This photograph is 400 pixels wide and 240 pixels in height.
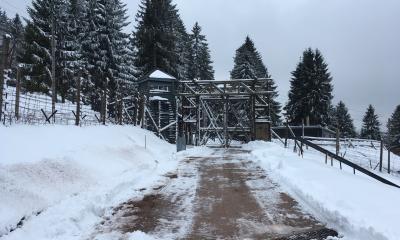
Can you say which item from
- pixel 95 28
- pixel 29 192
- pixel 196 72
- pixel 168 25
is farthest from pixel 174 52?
pixel 29 192

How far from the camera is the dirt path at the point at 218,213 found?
743cm

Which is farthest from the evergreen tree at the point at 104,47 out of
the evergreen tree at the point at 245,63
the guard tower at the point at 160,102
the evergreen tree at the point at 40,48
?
the evergreen tree at the point at 245,63

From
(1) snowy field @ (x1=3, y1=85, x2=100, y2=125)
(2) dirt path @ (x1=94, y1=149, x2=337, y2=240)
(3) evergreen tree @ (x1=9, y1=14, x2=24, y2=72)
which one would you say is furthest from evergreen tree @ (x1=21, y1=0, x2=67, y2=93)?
(2) dirt path @ (x1=94, y1=149, x2=337, y2=240)

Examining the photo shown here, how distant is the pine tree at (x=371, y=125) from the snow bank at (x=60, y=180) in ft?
248

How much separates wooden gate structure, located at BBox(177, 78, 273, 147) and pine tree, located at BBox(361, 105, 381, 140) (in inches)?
2055

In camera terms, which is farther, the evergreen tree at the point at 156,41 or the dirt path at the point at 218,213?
the evergreen tree at the point at 156,41

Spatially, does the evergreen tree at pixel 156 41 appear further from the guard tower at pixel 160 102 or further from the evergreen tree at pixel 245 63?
the guard tower at pixel 160 102

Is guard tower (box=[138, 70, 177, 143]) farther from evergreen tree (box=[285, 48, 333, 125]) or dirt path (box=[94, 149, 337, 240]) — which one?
evergreen tree (box=[285, 48, 333, 125])

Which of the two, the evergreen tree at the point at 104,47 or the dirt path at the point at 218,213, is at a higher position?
the evergreen tree at the point at 104,47

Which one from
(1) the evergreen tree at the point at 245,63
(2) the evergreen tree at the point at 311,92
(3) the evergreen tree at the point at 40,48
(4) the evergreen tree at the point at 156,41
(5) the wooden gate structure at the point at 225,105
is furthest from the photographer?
(1) the evergreen tree at the point at 245,63

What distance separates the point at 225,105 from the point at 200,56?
123 feet

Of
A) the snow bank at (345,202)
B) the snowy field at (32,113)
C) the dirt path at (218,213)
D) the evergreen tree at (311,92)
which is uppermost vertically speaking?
the evergreen tree at (311,92)

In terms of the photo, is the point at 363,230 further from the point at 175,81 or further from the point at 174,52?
the point at 174,52

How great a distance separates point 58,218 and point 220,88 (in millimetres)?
30487
